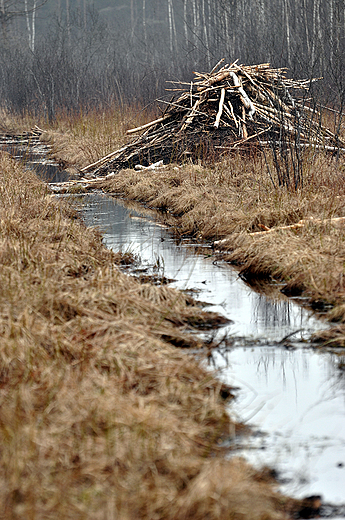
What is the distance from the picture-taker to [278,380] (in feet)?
11.5

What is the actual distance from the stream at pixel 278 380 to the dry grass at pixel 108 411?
16 centimetres

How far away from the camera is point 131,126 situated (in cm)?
1455

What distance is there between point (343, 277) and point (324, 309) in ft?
1.10

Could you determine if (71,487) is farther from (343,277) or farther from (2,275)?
(343,277)

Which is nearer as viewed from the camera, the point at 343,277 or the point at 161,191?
the point at 343,277

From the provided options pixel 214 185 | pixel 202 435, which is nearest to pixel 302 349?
pixel 202 435

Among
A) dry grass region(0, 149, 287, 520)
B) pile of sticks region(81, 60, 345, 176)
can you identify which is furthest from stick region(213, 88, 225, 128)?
dry grass region(0, 149, 287, 520)

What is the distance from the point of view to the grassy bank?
517cm

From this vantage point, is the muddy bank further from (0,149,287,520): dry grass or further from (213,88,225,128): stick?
(0,149,287,520): dry grass

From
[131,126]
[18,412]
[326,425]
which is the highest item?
[131,126]

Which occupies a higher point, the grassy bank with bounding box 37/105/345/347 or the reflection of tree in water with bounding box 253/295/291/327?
the grassy bank with bounding box 37/105/345/347

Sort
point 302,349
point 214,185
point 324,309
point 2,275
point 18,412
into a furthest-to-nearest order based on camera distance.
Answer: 1. point 214,185
2. point 324,309
3. point 2,275
4. point 302,349
5. point 18,412

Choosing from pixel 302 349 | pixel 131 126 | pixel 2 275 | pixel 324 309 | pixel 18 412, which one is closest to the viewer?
pixel 18 412

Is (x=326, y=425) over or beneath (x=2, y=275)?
beneath
